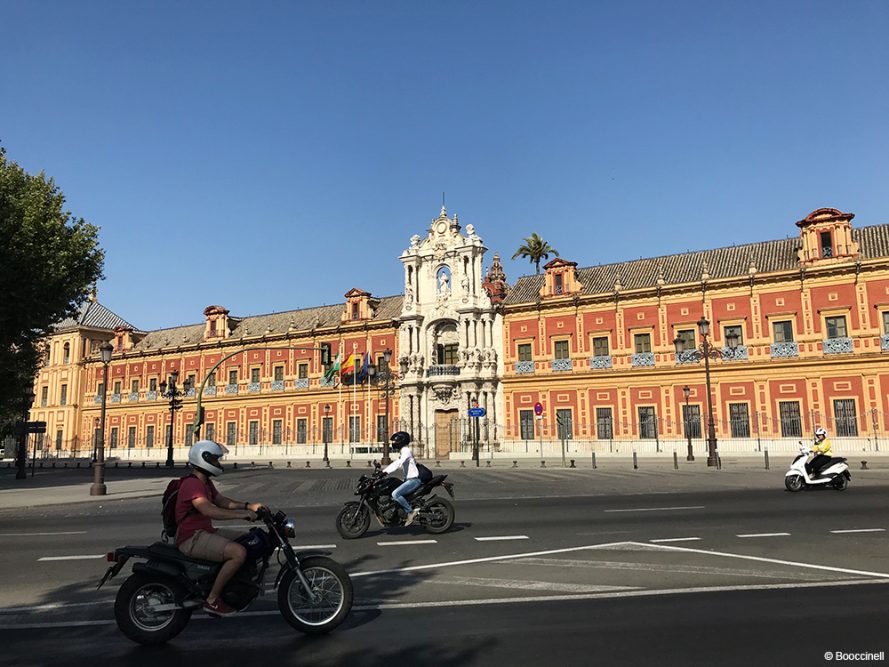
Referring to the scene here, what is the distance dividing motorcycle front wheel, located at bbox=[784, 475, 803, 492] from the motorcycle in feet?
51.4

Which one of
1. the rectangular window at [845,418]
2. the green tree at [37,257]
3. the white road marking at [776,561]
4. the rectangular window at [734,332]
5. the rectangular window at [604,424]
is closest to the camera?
the white road marking at [776,561]

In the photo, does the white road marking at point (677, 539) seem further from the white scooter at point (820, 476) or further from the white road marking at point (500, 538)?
the white scooter at point (820, 476)

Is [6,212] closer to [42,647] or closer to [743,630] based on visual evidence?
[42,647]

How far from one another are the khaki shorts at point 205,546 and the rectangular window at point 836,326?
38.2 metres

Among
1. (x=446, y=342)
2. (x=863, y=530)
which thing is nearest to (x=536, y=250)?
(x=446, y=342)

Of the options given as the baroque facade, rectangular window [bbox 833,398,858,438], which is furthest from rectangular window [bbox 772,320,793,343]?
rectangular window [bbox 833,398,858,438]

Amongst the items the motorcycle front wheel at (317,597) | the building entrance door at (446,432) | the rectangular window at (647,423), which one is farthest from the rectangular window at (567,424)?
the motorcycle front wheel at (317,597)

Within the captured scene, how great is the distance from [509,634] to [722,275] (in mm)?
38134

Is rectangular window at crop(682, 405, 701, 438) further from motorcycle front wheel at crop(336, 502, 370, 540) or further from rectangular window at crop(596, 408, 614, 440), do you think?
motorcycle front wheel at crop(336, 502, 370, 540)

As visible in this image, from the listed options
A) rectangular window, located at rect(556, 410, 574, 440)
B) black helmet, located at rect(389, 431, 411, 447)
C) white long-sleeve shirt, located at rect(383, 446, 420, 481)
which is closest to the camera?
white long-sleeve shirt, located at rect(383, 446, 420, 481)

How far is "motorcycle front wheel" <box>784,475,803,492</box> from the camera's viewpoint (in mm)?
17594

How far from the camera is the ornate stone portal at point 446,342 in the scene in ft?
149

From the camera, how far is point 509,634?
5477 mm

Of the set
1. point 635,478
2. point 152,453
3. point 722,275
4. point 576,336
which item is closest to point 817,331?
point 722,275
